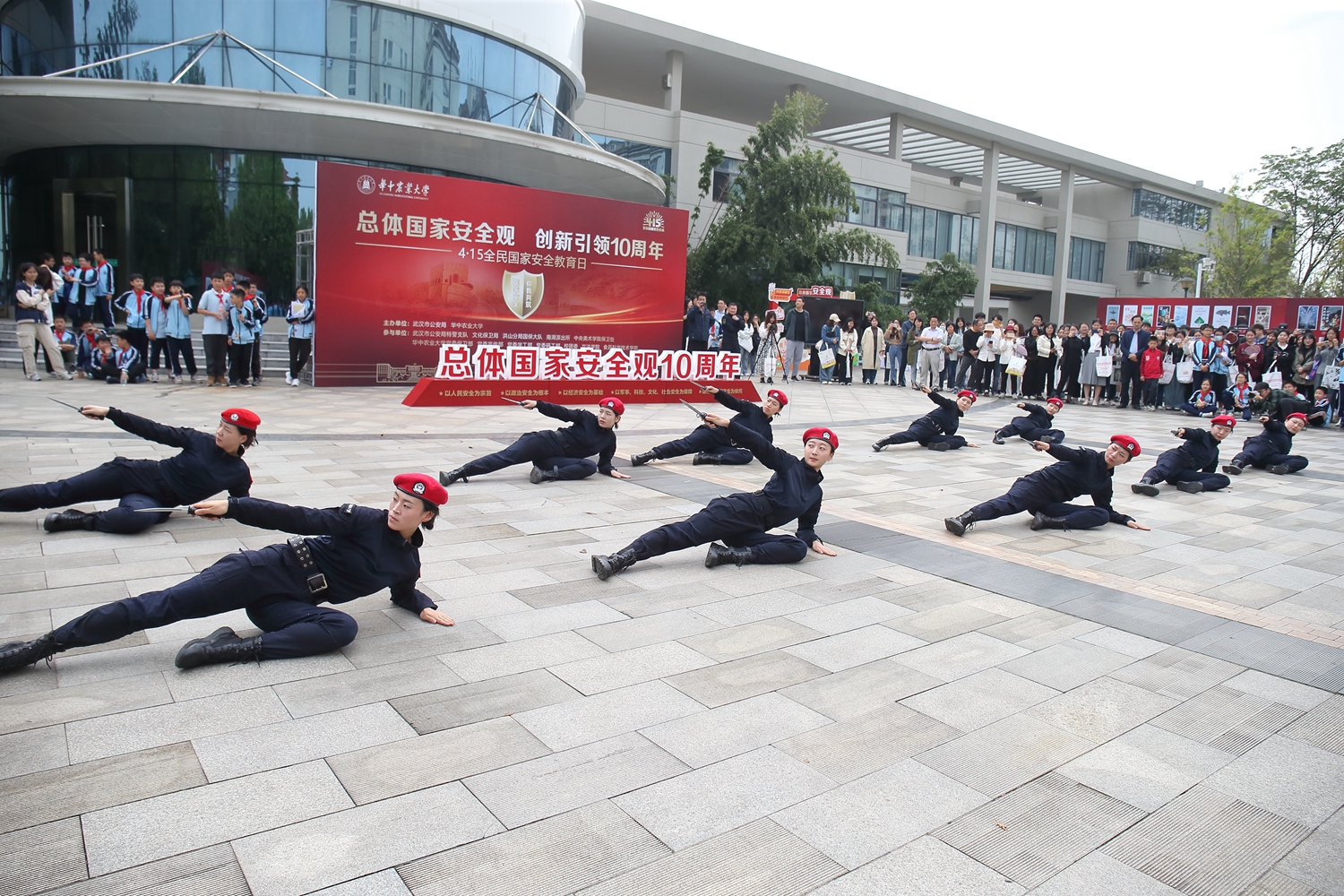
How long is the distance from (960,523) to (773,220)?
21611 mm

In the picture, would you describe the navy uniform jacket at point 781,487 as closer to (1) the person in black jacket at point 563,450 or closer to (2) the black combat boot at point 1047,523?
(2) the black combat boot at point 1047,523

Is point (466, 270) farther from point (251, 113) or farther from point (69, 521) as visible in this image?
point (69, 521)

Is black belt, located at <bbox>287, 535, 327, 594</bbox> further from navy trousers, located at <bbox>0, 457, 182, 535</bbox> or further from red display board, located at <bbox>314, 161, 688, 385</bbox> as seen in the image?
red display board, located at <bbox>314, 161, 688, 385</bbox>

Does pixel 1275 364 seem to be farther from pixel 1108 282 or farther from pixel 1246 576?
pixel 1108 282

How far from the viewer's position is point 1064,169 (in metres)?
43.7

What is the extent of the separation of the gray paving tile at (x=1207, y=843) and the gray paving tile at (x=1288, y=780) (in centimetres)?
8

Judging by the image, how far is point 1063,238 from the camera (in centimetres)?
4456

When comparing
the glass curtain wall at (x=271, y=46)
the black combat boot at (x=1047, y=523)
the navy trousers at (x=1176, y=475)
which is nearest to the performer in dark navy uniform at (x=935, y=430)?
the navy trousers at (x=1176, y=475)

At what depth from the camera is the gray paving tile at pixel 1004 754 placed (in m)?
3.11

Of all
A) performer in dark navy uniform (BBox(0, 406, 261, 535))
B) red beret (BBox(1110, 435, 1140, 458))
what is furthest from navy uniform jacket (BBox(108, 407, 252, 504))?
red beret (BBox(1110, 435, 1140, 458))

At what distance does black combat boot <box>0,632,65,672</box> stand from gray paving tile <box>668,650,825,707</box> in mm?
2508

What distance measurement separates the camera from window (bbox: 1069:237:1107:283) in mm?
47531

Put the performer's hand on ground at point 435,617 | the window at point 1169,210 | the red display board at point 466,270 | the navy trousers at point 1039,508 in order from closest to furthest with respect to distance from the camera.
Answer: the performer's hand on ground at point 435,617, the navy trousers at point 1039,508, the red display board at point 466,270, the window at point 1169,210

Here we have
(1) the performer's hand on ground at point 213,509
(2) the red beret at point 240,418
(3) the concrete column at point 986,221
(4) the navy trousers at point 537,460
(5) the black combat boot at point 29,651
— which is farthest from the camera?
(3) the concrete column at point 986,221
